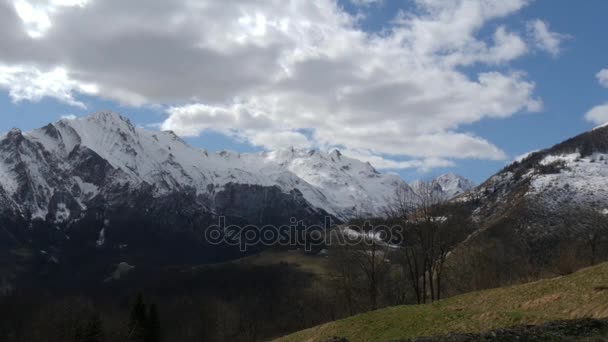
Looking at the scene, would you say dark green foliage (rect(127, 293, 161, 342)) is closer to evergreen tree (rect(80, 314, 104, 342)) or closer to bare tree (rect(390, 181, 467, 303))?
evergreen tree (rect(80, 314, 104, 342))

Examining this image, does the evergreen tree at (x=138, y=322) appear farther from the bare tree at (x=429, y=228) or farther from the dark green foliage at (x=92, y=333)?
the bare tree at (x=429, y=228)

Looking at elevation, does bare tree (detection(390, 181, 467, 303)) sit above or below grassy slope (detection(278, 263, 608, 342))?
above

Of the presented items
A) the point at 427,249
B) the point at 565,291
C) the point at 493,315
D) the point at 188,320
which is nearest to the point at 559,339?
the point at 493,315

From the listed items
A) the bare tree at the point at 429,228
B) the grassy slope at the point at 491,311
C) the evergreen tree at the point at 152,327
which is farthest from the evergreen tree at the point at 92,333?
the bare tree at the point at 429,228

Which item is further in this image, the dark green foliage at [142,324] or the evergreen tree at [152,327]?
the evergreen tree at [152,327]

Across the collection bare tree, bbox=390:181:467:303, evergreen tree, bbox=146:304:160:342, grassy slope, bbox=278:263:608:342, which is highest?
bare tree, bbox=390:181:467:303

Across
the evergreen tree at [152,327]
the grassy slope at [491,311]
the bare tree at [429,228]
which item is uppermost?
the bare tree at [429,228]

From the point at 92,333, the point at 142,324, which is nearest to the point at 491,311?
the point at 92,333

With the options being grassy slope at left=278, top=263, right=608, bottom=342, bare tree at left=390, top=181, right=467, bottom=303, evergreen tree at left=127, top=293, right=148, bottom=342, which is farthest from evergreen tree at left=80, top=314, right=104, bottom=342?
bare tree at left=390, top=181, right=467, bottom=303

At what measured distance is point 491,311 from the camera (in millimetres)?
37500

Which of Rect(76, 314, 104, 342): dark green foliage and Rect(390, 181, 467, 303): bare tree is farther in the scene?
Rect(76, 314, 104, 342): dark green foliage

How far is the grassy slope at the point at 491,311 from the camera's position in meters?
33.8

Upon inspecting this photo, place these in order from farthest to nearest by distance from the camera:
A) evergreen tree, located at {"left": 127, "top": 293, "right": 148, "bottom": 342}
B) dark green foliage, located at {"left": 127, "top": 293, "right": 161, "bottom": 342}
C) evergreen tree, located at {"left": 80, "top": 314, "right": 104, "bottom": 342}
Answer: dark green foliage, located at {"left": 127, "top": 293, "right": 161, "bottom": 342}, evergreen tree, located at {"left": 127, "top": 293, "right": 148, "bottom": 342}, evergreen tree, located at {"left": 80, "top": 314, "right": 104, "bottom": 342}

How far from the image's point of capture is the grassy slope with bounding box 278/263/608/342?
111 ft
